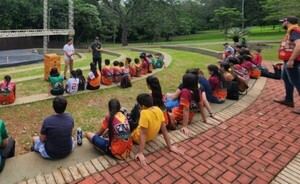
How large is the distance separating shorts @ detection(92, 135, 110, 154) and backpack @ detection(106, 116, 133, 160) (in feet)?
0.31

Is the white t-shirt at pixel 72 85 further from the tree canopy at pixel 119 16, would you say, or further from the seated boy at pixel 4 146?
the tree canopy at pixel 119 16

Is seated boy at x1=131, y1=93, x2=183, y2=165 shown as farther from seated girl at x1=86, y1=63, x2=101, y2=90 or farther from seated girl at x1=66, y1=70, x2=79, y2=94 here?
seated girl at x1=86, y1=63, x2=101, y2=90

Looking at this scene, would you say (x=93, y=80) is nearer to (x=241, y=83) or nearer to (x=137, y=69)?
(x=137, y=69)

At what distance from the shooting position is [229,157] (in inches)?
166

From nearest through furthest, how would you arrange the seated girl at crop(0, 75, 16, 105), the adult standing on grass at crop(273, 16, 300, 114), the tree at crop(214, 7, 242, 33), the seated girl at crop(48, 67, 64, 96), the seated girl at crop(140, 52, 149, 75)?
1. the adult standing on grass at crop(273, 16, 300, 114)
2. the seated girl at crop(0, 75, 16, 105)
3. the seated girl at crop(48, 67, 64, 96)
4. the seated girl at crop(140, 52, 149, 75)
5. the tree at crop(214, 7, 242, 33)

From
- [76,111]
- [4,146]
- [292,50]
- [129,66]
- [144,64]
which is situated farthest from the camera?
[144,64]

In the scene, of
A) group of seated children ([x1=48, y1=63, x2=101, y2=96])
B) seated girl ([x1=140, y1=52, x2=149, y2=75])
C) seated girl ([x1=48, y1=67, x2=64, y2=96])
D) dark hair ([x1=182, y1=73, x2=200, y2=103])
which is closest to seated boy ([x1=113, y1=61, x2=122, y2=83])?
group of seated children ([x1=48, y1=63, x2=101, y2=96])

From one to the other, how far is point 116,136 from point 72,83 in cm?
451

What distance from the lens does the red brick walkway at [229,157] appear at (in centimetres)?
361

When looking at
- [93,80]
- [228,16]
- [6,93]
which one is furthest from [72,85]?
[228,16]

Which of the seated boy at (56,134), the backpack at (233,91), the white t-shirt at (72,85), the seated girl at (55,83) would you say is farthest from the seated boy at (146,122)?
the seated girl at (55,83)

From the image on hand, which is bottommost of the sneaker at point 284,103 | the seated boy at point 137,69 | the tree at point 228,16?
the sneaker at point 284,103

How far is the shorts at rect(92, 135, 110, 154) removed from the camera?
3.88 meters

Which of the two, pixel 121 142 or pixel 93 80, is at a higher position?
pixel 93 80
